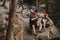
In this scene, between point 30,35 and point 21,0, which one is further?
point 21,0

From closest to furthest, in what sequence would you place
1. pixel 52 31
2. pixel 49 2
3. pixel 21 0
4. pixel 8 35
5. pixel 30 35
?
pixel 8 35 → pixel 30 35 → pixel 52 31 → pixel 21 0 → pixel 49 2

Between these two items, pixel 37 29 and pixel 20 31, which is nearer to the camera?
pixel 20 31

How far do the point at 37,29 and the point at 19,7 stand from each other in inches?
150

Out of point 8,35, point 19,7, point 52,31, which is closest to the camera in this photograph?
point 8,35

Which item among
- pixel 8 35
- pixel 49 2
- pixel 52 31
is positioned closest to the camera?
pixel 8 35

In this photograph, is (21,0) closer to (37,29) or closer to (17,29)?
(37,29)

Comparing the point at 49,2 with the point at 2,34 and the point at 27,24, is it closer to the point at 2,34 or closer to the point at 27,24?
the point at 27,24

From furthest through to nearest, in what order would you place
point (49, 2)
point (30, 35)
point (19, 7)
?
point (49, 2), point (19, 7), point (30, 35)

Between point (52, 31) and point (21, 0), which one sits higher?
point (21, 0)

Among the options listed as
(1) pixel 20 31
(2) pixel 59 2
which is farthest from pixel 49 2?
(1) pixel 20 31

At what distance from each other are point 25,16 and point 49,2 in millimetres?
7737

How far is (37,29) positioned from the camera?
13781 mm

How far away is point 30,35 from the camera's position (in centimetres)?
1354

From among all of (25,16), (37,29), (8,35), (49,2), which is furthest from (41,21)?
(49,2)
